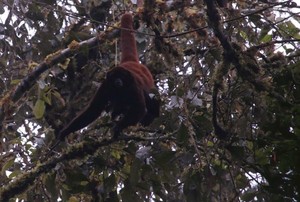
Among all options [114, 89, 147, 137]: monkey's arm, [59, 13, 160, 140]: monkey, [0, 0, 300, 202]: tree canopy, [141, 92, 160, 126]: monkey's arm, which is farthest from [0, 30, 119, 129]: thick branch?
[141, 92, 160, 126]: monkey's arm

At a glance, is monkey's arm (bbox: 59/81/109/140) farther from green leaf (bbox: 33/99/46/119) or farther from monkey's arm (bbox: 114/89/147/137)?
green leaf (bbox: 33/99/46/119)

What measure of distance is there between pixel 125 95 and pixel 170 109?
123 cm

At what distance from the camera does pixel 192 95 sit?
3.55 meters

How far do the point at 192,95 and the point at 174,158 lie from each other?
1.49 feet

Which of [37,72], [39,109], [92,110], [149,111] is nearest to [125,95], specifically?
[149,111]

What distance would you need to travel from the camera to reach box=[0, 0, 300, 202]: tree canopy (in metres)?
3.38

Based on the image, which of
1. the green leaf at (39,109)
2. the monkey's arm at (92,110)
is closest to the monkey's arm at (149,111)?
the monkey's arm at (92,110)

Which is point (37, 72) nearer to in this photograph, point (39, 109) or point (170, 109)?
point (39, 109)

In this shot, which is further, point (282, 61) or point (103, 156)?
point (103, 156)

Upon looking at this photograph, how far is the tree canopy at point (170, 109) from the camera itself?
3375 millimetres

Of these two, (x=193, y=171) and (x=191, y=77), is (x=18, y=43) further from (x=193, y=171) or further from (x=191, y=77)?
(x=193, y=171)

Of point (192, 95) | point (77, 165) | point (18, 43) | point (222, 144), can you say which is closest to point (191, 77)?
point (192, 95)

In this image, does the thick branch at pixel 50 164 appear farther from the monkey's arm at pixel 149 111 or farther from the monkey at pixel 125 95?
the monkey's arm at pixel 149 111

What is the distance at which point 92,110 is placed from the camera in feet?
15.1
